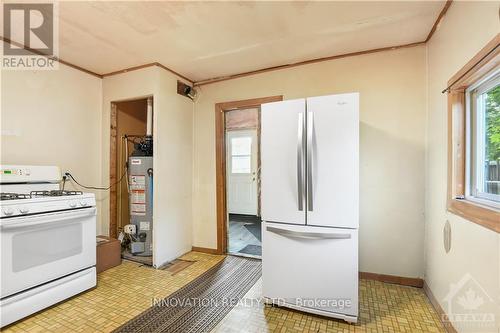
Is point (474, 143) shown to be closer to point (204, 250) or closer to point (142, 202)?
point (204, 250)

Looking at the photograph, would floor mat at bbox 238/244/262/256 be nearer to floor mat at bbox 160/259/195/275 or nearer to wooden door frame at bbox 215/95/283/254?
wooden door frame at bbox 215/95/283/254

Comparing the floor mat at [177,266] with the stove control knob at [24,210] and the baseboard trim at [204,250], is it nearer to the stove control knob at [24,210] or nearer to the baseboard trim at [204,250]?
the baseboard trim at [204,250]

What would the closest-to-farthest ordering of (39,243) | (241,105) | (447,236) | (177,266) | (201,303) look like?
1. (447,236)
2. (39,243)
3. (201,303)
4. (177,266)
5. (241,105)

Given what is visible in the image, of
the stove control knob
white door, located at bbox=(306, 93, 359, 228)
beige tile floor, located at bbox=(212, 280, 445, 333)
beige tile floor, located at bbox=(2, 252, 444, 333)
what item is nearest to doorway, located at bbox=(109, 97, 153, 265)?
beige tile floor, located at bbox=(2, 252, 444, 333)

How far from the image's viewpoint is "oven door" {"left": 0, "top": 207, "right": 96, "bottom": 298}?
5.67 feet

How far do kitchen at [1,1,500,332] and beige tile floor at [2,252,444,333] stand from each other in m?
0.03

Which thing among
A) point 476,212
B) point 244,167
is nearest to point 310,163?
point 476,212

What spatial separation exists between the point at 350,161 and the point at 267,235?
90 cm

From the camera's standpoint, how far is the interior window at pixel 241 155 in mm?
5465

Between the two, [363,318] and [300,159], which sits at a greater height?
[300,159]

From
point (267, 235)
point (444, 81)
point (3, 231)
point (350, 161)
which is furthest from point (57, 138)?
point (444, 81)

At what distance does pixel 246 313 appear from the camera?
1938mm

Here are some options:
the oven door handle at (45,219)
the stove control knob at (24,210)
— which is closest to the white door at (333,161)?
the oven door handle at (45,219)

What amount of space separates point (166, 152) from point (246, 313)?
194 centimetres
